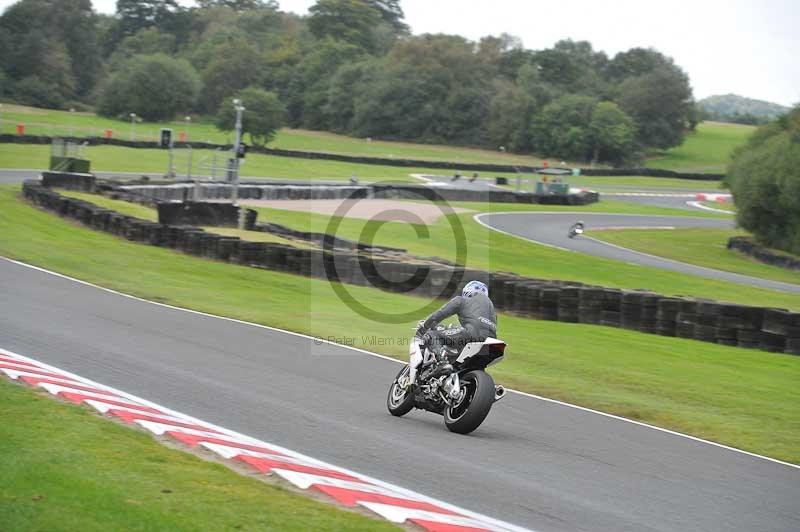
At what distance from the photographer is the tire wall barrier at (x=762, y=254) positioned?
36.2m

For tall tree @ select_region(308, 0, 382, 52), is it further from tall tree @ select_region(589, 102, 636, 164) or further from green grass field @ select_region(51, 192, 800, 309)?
green grass field @ select_region(51, 192, 800, 309)

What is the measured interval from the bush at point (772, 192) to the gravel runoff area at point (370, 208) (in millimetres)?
12175

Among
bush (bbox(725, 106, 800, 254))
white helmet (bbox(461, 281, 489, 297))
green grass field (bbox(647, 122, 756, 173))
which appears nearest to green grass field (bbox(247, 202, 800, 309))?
bush (bbox(725, 106, 800, 254))

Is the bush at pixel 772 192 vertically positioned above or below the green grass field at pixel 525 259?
above

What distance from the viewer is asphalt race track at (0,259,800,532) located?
23.9 feet

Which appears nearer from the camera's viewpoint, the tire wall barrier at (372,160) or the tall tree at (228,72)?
the tire wall barrier at (372,160)

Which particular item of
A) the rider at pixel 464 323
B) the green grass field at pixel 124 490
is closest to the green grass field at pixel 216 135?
the rider at pixel 464 323

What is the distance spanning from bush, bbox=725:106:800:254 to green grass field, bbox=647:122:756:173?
57088mm

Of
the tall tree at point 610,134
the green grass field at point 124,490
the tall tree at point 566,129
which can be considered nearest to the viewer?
the green grass field at point 124,490

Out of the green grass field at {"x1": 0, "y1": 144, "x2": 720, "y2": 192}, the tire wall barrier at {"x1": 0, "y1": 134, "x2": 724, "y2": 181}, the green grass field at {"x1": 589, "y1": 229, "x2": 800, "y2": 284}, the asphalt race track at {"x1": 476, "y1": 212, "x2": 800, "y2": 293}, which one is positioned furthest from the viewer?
the tire wall barrier at {"x1": 0, "y1": 134, "x2": 724, "y2": 181}

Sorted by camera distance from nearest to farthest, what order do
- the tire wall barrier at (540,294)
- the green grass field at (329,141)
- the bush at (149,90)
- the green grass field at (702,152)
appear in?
the tire wall barrier at (540,294) < the green grass field at (329,141) < the bush at (149,90) < the green grass field at (702,152)

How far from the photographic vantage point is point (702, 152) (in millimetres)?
115562

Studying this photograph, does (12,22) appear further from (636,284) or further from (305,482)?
(305,482)

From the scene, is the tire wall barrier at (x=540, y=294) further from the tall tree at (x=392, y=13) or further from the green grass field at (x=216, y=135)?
the tall tree at (x=392, y=13)
